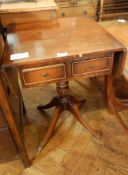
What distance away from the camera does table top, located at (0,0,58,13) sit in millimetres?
1610

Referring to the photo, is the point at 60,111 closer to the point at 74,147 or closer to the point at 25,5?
the point at 74,147

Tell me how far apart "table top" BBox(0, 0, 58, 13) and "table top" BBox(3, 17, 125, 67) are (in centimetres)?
46

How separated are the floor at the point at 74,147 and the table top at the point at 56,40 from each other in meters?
0.55

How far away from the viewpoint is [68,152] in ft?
4.20

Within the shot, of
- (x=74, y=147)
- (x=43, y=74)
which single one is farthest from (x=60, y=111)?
(x=43, y=74)

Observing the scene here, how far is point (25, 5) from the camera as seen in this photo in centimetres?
167

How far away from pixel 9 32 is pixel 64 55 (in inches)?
19.2

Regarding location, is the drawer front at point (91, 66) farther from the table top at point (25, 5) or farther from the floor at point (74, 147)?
the table top at point (25, 5)

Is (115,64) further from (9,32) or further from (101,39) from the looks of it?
(9,32)

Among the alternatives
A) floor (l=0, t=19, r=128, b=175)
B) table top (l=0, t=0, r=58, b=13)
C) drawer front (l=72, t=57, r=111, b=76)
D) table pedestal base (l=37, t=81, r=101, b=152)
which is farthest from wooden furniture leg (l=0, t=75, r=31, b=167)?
table top (l=0, t=0, r=58, b=13)

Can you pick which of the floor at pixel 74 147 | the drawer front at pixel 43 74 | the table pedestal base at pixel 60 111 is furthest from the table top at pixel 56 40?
the floor at pixel 74 147

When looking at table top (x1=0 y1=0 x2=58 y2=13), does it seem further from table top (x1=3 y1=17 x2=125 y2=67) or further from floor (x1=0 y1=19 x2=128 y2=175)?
floor (x1=0 y1=19 x2=128 y2=175)

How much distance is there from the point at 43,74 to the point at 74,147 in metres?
0.65

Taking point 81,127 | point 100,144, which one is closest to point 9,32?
point 81,127
